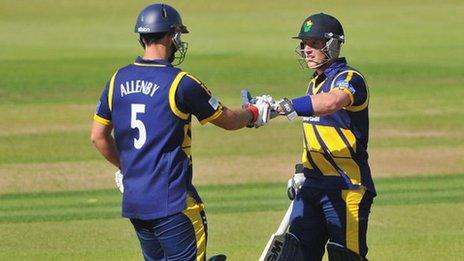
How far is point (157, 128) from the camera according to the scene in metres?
7.15

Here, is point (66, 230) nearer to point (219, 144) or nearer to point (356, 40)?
point (219, 144)

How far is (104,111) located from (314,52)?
1.78m

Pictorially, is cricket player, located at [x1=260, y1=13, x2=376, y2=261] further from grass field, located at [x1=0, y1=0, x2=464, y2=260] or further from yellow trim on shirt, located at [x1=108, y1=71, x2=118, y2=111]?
grass field, located at [x1=0, y1=0, x2=464, y2=260]

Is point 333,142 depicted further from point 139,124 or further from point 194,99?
point 139,124

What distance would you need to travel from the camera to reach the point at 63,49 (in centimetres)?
3291

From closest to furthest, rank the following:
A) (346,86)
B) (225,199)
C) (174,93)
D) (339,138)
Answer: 1. (174,93)
2. (346,86)
3. (339,138)
4. (225,199)

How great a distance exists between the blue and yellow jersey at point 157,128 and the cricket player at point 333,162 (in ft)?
4.39

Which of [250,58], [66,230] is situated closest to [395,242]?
[66,230]

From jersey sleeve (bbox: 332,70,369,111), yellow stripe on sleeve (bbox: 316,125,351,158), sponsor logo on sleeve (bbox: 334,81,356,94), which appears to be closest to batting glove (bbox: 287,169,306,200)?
yellow stripe on sleeve (bbox: 316,125,351,158)

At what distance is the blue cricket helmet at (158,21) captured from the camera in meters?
7.22

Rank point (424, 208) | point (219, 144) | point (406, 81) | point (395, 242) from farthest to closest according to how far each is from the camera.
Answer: point (406, 81) < point (219, 144) < point (424, 208) < point (395, 242)

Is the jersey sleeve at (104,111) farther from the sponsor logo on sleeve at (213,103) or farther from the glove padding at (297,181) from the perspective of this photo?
the glove padding at (297,181)

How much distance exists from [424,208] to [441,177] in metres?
3.06

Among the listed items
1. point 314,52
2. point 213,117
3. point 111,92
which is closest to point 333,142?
point 314,52
